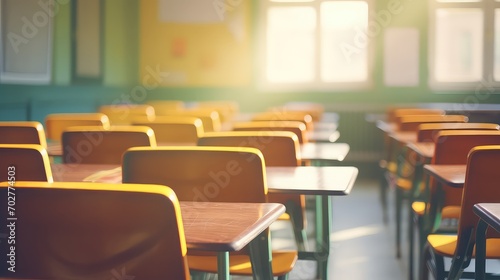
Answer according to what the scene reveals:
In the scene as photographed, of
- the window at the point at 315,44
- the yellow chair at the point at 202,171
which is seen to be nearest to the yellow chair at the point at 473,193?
the yellow chair at the point at 202,171

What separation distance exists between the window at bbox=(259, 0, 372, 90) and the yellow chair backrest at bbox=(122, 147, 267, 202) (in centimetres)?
756

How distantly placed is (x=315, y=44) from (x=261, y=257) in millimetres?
7787

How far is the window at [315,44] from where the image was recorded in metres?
9.33

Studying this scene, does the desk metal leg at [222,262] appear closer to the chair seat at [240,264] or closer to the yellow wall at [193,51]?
the chair seat at [240,264]

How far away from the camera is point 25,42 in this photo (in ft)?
19.4

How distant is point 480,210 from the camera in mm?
1615

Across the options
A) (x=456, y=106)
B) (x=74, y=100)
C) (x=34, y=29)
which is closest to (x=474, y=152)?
(x=34, y=29)

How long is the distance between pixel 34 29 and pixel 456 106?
4.98 metres

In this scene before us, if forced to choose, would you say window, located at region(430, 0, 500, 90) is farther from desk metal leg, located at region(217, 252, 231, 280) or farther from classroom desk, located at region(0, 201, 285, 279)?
desk metal leg, located at region(217, 252, 231, 280)

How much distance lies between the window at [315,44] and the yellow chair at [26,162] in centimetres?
766

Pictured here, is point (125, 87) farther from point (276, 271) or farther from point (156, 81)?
point (276, 271)

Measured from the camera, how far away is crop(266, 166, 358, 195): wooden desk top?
2.05 m

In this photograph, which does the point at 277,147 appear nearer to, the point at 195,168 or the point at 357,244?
the point at 195,168

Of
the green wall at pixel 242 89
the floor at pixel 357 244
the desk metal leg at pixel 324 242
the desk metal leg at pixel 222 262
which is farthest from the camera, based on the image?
the green wall at pixel 242 89
